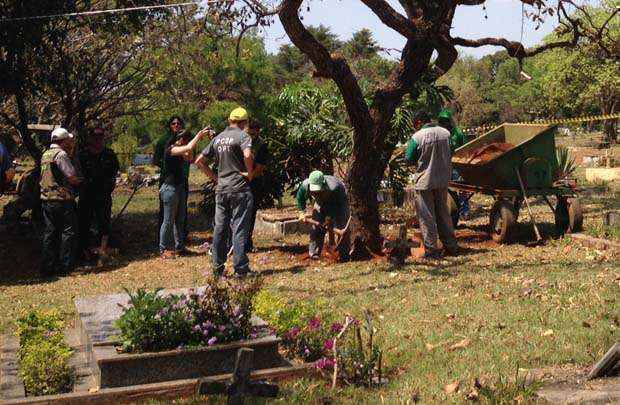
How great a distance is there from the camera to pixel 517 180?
13.1m

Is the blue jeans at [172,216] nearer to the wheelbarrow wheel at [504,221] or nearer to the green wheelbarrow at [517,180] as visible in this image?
the green wheelbarrow at [517,180]

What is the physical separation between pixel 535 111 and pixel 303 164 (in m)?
64.7

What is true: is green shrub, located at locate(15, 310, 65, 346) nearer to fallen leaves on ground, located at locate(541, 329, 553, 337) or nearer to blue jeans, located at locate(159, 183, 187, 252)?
fallen leaves on ground, located at locate(541, 329, 553, 337)

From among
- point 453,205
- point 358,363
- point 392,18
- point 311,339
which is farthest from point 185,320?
point 453,205

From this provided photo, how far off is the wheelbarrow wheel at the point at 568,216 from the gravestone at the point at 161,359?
6.85 metres

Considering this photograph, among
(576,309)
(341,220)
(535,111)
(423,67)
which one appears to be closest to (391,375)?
(576,309)

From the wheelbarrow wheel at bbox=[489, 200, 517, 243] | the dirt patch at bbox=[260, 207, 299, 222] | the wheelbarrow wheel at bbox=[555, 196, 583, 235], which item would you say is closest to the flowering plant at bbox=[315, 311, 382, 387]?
the wheelbarrow wheel at bbox=[489, 200, 517, 243]

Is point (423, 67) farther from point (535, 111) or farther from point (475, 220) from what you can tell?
point (535, 111)

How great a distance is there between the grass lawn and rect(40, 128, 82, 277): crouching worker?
365 millimetres

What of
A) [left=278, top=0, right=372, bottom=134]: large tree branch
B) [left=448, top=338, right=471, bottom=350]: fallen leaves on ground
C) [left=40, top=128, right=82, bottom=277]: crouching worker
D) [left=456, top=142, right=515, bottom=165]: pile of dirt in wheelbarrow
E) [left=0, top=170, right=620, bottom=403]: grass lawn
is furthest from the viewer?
[left=456, top=142, right=515, bottom=165]: pile of dirt in wheelbarrow

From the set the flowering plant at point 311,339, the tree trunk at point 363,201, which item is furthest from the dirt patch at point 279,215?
the flowering plant at point 311,339

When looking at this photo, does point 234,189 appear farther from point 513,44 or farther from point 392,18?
point 513,44

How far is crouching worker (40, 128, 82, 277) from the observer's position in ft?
41.1

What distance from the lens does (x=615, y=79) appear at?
5434 centimetres
